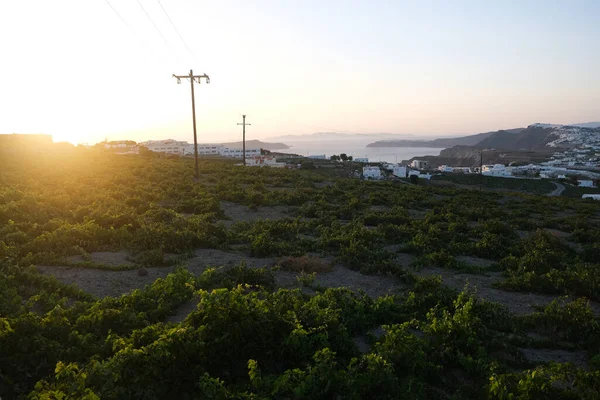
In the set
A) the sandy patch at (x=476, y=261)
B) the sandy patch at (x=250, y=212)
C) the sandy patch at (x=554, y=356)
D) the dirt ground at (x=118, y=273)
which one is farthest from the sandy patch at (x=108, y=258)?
the sandy patch at (x=476, y=261)

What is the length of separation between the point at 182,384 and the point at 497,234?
42.0 ft

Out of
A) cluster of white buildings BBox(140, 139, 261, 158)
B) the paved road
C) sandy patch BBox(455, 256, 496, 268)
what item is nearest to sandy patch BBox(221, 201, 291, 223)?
sandy patch BBox(455, 256, 496, 268)

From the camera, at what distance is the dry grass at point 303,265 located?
955 cm

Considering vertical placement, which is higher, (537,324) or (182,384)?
(182,384)

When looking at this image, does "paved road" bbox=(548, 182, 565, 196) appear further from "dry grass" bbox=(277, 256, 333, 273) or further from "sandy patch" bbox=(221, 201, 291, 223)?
"dry grass" bbox=(277, 256, 333, 273)

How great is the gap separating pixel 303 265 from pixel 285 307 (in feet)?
11.9

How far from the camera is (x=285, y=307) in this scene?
5941 mm

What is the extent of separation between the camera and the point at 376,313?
6746 mm

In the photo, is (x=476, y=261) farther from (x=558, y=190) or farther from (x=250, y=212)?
(x=558, y=190)

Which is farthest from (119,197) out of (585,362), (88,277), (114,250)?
(585,362)

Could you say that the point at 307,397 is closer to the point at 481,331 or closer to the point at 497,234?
the point at 481,331

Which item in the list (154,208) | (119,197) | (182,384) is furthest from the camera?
(119,197)

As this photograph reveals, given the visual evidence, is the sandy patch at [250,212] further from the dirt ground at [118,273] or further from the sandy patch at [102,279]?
the sandy patch at [102,279]

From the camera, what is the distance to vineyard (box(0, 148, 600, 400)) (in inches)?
171
